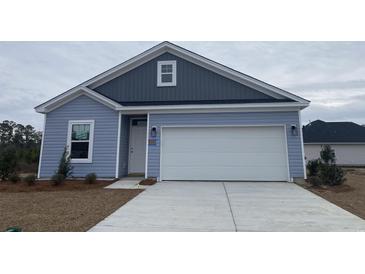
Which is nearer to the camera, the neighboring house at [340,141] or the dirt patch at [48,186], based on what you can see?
the dirt patch at [48,186]

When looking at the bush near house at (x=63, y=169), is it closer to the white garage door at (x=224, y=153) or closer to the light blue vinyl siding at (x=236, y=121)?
the light blue vinyl siding at (x=236, y=121)

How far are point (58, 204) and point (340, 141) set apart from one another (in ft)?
85.5

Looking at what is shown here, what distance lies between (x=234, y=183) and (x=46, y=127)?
827 cm

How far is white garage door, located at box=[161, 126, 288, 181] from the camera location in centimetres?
854

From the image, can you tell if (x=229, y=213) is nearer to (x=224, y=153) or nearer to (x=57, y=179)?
(x=224, y=153)

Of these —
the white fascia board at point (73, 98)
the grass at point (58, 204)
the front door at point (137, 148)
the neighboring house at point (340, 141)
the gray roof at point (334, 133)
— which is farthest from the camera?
the gray roof at point (334, 133)

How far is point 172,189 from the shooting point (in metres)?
7.00

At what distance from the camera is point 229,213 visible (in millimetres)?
4441

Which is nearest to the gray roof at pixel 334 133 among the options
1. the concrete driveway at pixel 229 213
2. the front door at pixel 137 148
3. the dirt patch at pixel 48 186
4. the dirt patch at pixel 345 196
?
the dirt patch at pixel 345 196

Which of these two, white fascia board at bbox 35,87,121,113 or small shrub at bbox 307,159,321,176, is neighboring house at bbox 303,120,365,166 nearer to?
small shrub at bbox 307,159,321,176

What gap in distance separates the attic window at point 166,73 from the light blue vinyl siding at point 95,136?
271cm

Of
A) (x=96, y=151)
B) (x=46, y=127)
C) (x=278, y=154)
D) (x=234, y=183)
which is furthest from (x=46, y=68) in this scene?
(x=278, y=154)

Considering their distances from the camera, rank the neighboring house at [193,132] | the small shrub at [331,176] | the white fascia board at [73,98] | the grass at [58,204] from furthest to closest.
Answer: the white fascia board at [73,98] → the neighboring house at [193,132] → the small shrub at [331,176] → the grass at [58,204]

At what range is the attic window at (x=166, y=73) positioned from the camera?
1004 cm
